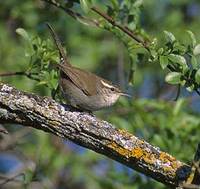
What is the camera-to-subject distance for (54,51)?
4.80 m

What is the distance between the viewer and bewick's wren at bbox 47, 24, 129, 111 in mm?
4928

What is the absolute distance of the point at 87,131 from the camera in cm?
400

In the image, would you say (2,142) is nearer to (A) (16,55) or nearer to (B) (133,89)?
(A) (16,55)

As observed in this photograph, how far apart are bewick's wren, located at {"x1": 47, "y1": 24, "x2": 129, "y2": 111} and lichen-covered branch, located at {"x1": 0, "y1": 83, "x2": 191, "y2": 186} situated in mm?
762

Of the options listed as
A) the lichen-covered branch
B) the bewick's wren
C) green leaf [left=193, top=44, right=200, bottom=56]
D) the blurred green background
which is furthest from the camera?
the blurred green background

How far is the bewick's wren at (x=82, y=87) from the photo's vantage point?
493 centimetres

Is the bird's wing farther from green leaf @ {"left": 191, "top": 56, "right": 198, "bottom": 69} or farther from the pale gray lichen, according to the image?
green leaf @ {"left": 191, "top": 56, "right": 198, "bottom": 69}

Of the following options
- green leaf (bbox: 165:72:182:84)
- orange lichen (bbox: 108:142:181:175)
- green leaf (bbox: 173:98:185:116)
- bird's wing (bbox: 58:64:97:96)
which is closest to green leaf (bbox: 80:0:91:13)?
bird's wing (bbox: 58:64:97:96)

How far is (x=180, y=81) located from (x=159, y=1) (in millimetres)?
4455

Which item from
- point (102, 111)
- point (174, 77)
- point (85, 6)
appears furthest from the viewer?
point (102, 111)

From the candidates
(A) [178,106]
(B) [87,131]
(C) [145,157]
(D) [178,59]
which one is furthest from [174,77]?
(A) [178,106]

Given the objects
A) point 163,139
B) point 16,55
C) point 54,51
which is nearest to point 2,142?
point 16,55

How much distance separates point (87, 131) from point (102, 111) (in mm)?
3298

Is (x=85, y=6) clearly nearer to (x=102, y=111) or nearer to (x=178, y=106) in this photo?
(x=178, y=106)
